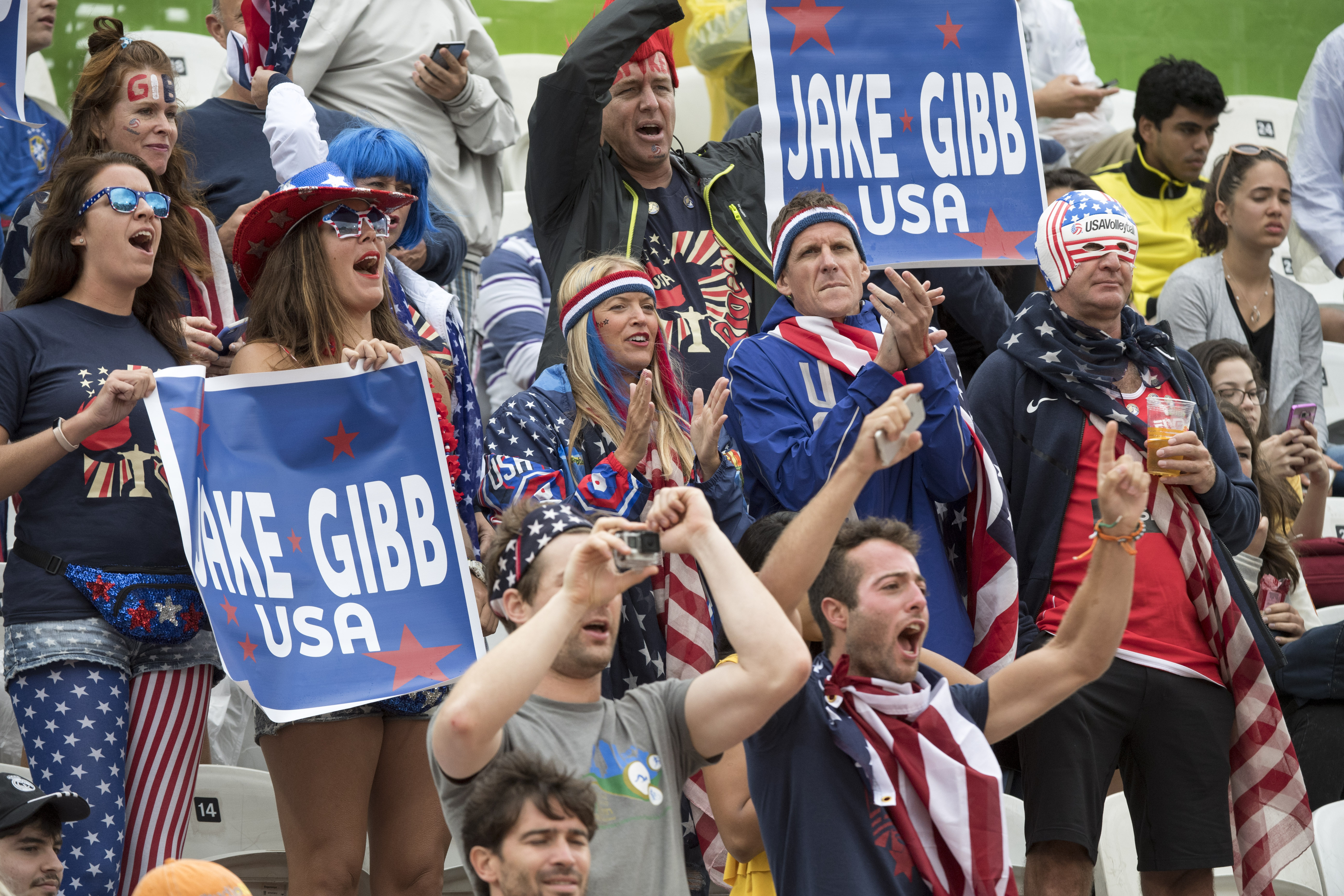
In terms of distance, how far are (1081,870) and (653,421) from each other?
164 centimetres

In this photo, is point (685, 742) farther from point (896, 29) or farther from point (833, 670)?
point (896, 29)

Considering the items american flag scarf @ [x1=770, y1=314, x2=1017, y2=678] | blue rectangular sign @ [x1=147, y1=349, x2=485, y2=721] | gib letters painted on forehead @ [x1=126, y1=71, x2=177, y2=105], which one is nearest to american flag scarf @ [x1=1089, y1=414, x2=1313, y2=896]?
american flag scarf @ [x1=770, y1=314, x2=1017, y2=678]

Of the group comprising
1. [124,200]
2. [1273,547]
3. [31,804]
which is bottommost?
[1273,547]

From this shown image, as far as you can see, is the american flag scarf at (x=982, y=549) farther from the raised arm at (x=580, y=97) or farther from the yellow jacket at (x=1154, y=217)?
the yellow jacket at (x=1154, y=217)

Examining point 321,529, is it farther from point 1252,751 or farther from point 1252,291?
point 1252,291

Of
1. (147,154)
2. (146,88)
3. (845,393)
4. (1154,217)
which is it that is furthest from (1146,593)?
(1154,217)

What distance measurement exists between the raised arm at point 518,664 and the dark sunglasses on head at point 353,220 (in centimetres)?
161

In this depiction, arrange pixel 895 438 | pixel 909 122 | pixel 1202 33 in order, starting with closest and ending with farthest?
pixel 895 438 → pixel 909 122 → pixel 1202 33

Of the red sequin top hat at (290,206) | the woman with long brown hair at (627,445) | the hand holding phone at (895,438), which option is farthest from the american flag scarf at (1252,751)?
the red sequin top hat at (290,206)

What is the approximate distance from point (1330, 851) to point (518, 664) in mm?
3240

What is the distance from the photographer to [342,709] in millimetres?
3988

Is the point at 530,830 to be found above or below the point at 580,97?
below

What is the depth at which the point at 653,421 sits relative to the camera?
15.0 ft

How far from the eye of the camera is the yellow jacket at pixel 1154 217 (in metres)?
8.60
